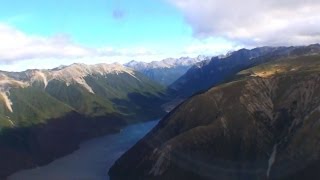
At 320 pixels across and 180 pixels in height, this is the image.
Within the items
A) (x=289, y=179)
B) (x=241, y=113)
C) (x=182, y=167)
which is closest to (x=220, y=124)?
(x=241, y=113)

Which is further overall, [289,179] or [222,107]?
[222,107]

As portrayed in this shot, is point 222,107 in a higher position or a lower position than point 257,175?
higher

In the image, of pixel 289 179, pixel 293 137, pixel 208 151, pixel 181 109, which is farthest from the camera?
pixel 181 109

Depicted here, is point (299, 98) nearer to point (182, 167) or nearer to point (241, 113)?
point (241, 113)

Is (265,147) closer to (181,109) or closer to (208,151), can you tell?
(208,151)

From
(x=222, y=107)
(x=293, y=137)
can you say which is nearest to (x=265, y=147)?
(x=293, y=137)

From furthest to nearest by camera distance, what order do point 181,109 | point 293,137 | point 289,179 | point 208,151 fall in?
point 181,109, point 208,151, point 293,137, point 289,179
